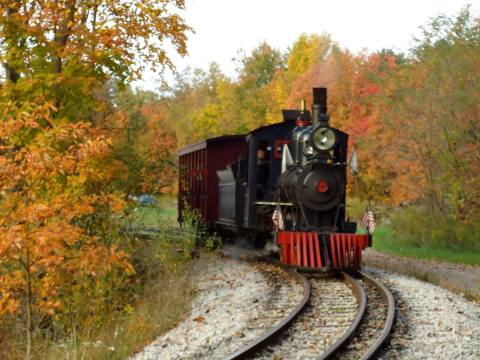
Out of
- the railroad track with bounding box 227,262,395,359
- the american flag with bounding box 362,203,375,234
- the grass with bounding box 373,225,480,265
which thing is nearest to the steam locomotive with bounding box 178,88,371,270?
the american flag with bounding box 362,203,375,234

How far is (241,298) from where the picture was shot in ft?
35.6

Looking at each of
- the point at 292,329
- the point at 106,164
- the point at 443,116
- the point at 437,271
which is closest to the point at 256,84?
the point at 443,116

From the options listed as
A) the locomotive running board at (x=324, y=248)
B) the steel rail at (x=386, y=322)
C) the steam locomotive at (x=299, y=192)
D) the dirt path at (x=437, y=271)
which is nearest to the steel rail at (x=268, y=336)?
the steel rail at (x=386, y=322)

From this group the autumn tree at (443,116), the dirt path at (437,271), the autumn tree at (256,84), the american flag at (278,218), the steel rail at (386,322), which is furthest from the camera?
the autumn tree at (256,84)

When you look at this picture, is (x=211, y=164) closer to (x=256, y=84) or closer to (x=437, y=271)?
(x=437, y=271)

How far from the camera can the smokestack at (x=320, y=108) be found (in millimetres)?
13258

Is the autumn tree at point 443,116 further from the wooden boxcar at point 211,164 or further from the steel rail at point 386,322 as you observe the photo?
the steel rail at point 386,322

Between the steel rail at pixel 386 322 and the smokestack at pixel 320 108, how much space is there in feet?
10.0

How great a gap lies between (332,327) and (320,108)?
223 inches

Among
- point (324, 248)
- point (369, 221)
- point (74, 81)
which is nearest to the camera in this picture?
point (74, 81)

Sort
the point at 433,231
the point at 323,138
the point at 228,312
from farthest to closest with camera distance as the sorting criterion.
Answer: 1. the point at 433,231
2. the point at 323,138
3. the point at 228,312

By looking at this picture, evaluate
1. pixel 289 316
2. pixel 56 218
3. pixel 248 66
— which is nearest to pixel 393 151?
pixel 289 316

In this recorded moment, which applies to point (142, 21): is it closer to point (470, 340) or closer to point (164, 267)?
point (164, 267)

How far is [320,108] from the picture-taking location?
13461mm
